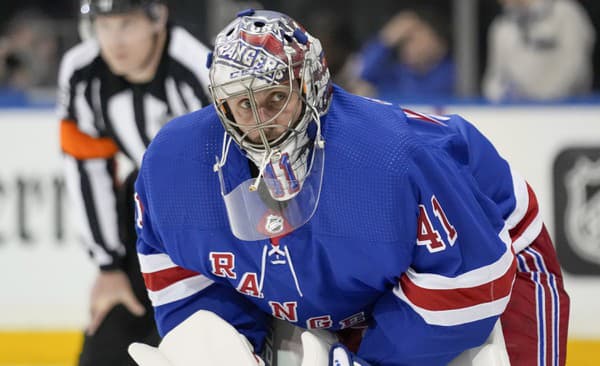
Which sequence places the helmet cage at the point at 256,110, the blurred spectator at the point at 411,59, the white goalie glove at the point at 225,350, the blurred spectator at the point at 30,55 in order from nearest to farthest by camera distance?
1. the helmet cage at the point at 256,110
2. the white goalie glove at the point at 225,350
3. the blurred spectator at the point at 411,59
4. the blurred spectator at the point at 30,55

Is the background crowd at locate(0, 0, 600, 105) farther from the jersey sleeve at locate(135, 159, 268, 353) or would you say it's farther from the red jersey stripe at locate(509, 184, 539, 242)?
the jersey sleeve at locate(135, 159, 268, 353)

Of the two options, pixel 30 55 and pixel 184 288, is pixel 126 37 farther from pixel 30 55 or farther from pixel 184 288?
pixel 30 55

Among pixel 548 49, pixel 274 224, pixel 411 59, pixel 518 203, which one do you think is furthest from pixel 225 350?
pixel 411 59

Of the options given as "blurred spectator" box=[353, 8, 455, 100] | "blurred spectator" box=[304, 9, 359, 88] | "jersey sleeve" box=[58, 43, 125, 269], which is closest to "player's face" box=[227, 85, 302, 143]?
"jersey sleeve" box=[58, 43, 125, 269]

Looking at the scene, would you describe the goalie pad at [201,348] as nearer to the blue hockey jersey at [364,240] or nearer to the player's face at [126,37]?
the blue hockey jersey at [364,240]

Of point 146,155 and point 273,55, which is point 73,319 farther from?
point 273,55

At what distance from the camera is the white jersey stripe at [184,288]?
1.92m

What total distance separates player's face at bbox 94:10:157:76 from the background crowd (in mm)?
1432

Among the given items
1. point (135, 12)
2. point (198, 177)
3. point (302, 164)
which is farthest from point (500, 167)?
point (135, 12)

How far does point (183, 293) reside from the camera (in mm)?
1926

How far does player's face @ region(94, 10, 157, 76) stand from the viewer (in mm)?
2633

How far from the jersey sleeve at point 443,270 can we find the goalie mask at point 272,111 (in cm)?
16

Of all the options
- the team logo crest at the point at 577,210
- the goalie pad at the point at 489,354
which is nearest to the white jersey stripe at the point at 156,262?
the goalie pad at the point at 489,354

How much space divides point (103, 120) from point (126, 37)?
0.86ft
